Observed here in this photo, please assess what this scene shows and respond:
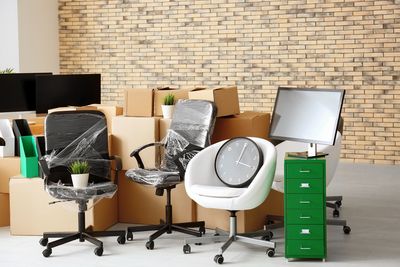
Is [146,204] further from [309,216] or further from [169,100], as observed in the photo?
[309,216]

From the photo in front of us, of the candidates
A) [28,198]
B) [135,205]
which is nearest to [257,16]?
[135,205]

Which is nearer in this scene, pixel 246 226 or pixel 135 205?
pixel 246 226

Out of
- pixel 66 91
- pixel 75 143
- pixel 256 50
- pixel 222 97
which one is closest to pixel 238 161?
pixel 222 97

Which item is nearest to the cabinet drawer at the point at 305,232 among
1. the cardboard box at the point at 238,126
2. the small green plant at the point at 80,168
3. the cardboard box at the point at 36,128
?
the cardboard box at the point at 238,126

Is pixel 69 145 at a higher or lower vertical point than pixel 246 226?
higher

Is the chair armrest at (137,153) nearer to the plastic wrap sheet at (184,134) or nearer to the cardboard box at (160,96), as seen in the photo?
the plastic wrap sheet at (184,134)

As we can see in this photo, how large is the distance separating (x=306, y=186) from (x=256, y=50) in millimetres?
4904

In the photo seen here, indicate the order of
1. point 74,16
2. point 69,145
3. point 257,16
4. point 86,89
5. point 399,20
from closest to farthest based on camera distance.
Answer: point 69,145 < point 86,89 < point 399,20 < point 257,16 < point 74,16

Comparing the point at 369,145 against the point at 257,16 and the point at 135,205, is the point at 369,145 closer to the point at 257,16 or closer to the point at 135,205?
the point at 257,16

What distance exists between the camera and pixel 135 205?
638 cm

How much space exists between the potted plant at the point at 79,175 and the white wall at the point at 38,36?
16.5ft

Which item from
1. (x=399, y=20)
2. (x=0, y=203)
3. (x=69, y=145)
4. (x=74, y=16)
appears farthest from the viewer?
(x=74, y=16)

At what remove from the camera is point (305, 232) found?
5164mm

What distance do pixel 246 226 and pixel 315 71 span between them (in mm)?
4043
